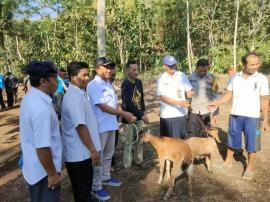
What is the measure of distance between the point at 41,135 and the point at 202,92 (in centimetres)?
397

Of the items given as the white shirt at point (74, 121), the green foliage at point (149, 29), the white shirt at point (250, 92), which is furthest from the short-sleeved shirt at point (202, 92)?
the green foliage at point (149, 29)

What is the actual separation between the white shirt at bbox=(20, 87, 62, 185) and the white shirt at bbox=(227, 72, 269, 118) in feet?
11.1

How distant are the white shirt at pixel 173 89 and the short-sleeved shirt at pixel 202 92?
2.40ft

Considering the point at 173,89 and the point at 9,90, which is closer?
the point at 173,89

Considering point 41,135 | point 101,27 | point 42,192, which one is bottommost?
point 42,192

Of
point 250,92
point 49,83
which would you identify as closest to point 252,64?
Result: point 250,92

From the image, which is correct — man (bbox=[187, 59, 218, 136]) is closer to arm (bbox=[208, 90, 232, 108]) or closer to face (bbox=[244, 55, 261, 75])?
arm (bbox=[208, 90, 232, 108])

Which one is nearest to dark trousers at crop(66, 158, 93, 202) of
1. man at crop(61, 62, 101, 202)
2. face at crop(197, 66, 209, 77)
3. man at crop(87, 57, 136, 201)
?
man at crop(61, 62, 101, 202)

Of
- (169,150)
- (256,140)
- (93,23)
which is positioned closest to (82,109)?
(169,150)

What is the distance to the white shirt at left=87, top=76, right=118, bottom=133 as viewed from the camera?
4.66 meters

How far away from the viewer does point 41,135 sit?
263 cm

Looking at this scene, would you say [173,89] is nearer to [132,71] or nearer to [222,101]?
[132,71]

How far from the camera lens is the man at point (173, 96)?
5.32m

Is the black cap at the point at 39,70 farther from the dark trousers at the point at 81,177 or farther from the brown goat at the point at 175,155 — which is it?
the brown goat at the point at 175,155
